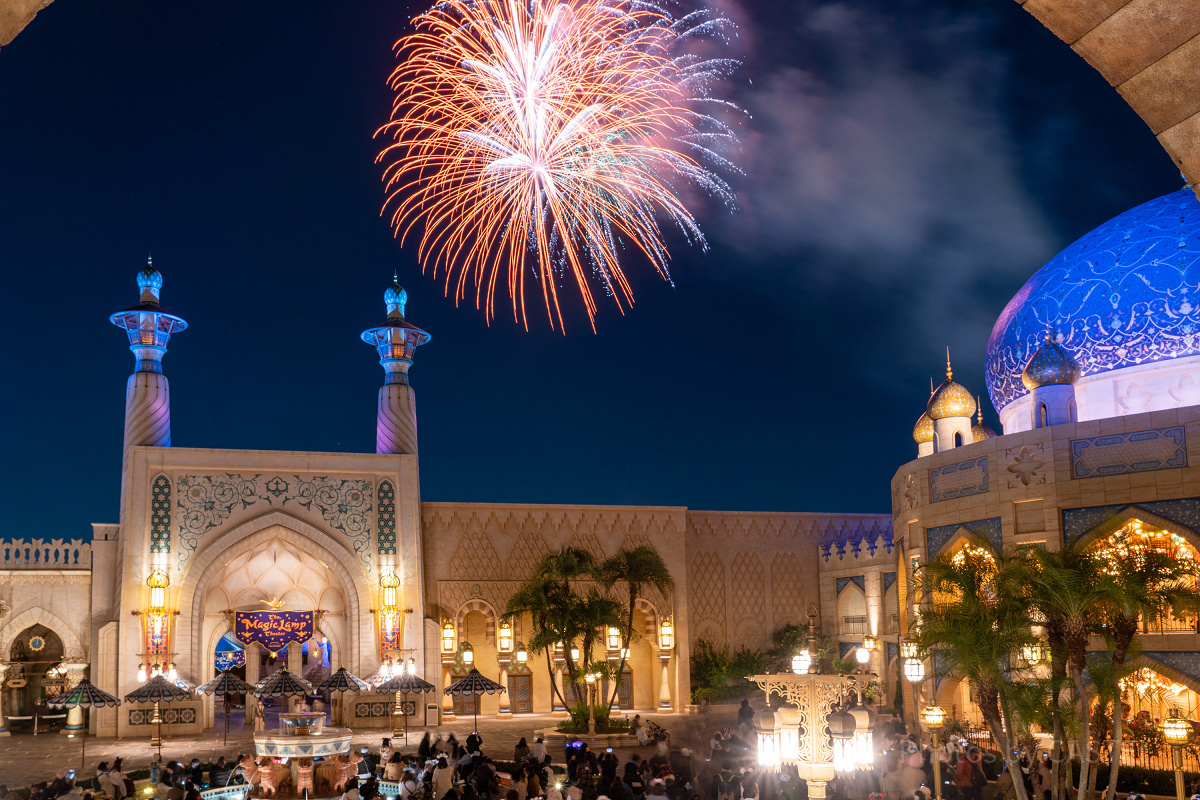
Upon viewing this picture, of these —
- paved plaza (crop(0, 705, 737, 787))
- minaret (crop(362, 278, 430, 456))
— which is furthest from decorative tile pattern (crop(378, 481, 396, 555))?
paved plaza (crop(0, 705, 737, 787))

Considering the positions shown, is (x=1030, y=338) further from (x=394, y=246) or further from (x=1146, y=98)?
(x=394, y=246)

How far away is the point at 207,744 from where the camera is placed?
19844mm

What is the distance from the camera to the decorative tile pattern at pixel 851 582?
25.2 meters

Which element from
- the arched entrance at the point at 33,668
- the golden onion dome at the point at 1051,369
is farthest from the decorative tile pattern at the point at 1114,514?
the arched entrance at the point at 33,668

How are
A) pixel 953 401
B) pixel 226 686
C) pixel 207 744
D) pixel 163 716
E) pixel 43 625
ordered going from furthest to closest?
pixel 43 625 < pixel 163 716 < pixel 953 401 < pixel 207 744 < pixel 226 686

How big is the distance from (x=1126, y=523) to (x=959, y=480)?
3039mm

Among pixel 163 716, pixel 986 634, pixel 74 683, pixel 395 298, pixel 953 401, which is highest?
pixel 395 298

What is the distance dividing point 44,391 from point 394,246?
12.8 meters

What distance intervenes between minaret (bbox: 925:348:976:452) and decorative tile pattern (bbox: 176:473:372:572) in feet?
40.1

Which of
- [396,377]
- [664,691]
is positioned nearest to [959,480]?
[664,691]

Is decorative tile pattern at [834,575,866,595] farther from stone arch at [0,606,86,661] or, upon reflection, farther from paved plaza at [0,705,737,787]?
stone arch at [0,606,86,661]

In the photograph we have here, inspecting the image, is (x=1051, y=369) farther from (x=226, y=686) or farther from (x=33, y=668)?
(x=33, y=668)

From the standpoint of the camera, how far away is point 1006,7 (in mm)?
21781

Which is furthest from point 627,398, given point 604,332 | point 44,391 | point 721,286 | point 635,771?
point 635,771
